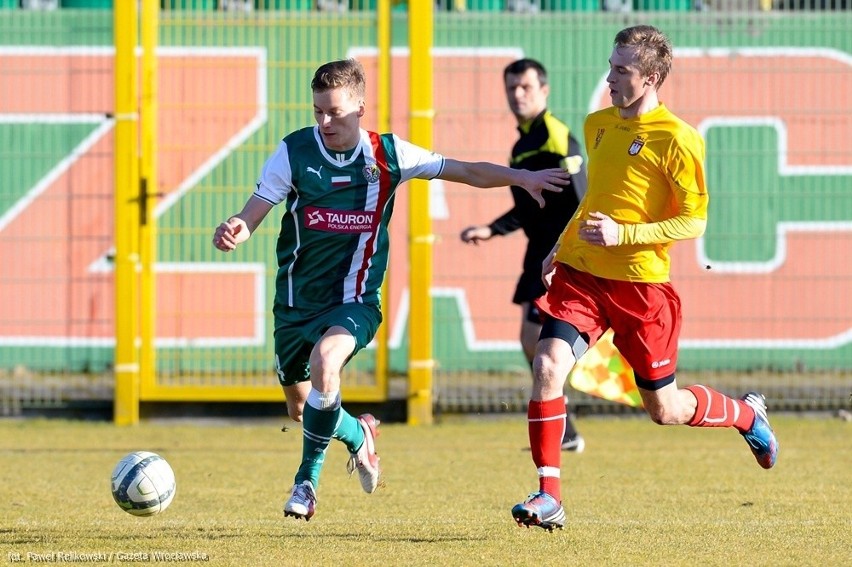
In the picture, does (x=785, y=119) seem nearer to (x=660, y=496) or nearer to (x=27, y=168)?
(x=660, y=496)

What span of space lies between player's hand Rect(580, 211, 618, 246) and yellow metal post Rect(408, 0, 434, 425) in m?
4.28

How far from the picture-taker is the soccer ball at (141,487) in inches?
221

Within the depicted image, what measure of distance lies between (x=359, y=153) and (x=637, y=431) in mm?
4407

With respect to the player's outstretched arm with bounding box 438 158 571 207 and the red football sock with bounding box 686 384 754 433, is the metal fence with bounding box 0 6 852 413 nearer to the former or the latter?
the red football sock with bounding box 686 384 754 433

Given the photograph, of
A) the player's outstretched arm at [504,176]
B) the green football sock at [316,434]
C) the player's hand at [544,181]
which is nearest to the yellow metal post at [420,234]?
the player's outstretched arm at [504,176]

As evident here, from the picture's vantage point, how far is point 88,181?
440 inches

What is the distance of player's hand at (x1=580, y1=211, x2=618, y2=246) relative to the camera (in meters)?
5.44

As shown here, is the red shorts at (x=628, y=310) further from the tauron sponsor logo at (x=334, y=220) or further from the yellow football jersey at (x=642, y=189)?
the tauron sponsor logo at (x=334, y=220)

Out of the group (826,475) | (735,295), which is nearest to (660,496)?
(826,475)

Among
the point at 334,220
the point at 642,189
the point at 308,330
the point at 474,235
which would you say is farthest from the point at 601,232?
the point at 474,235

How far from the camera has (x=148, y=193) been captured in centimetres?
996

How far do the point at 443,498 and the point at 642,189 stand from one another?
6.34 feet

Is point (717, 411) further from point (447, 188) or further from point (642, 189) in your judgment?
point (447, 188)

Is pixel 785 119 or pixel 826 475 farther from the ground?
pixel 785 119
